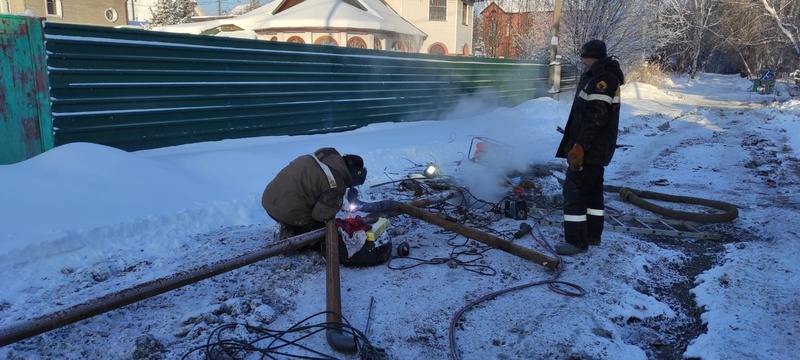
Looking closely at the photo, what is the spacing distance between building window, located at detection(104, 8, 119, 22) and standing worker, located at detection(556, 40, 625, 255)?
136ft

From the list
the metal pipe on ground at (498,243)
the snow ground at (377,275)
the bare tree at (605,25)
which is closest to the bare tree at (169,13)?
the bare tree at (605,25)

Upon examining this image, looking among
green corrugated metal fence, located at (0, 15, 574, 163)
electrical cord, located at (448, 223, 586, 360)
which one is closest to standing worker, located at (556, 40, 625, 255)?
electrical cord, located at (448, 223, 586, 360)

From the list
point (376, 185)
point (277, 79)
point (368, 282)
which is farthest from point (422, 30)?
point (368, 282)

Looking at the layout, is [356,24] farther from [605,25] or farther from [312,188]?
[312,188]

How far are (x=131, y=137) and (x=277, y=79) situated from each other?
2900 millimetres

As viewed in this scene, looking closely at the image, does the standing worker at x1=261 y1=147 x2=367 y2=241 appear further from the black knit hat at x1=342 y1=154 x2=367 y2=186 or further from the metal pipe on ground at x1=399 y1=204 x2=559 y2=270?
the metal pipe on ground at x1=399 y1=204 x2=559 y2=270

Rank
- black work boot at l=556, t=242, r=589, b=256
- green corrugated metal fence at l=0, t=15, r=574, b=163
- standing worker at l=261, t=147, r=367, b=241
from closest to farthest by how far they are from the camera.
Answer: standing worker at l=261, t=147, r=367, b=241 < black work boot at l=556, t=242, r=589, b=256 < green corrugated metal fence at l=0, t=15, r=574, b=163

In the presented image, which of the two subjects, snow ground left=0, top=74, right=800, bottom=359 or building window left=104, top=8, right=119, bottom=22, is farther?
building window left=104, top=8, right=119, bottom=22

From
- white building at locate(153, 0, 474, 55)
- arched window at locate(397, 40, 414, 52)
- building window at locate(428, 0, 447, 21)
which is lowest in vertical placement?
arched window at locate(397, 40, 414, 52)

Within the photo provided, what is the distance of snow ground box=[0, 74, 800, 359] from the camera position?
3369mm

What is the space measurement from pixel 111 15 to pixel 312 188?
4145 cm

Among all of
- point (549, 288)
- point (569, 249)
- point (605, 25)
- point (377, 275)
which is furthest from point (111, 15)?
point (549, 288)

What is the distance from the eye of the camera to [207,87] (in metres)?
8.10

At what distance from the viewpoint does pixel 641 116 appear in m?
17.5
